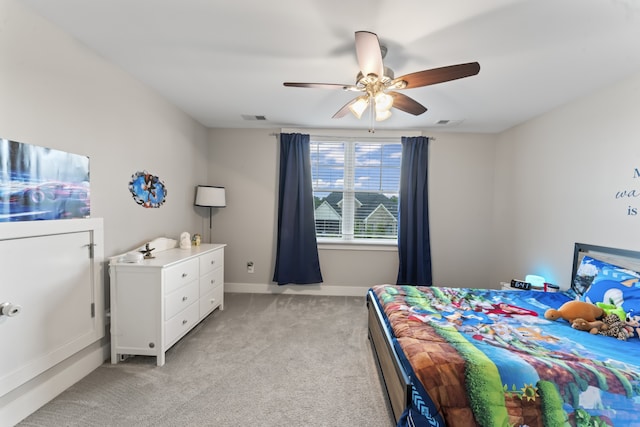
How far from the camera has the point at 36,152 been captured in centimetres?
168

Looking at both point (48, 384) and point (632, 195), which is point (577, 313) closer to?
point (632, 195)

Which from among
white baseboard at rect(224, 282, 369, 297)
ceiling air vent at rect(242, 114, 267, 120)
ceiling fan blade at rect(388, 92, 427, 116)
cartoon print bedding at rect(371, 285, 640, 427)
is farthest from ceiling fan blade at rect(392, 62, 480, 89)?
white baseboard at rect(224, 282, 369, 297)

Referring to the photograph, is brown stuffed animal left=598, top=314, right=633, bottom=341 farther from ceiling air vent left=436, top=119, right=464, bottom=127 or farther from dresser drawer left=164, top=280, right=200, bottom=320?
dresser drawer left=164, top=280, right=200, bottom=320

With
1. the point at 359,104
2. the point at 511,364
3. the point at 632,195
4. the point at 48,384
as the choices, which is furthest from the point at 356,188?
the point at 48,384

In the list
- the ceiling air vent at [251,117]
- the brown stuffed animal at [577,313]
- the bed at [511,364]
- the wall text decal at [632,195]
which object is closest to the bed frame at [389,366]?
the bed at [511,364]

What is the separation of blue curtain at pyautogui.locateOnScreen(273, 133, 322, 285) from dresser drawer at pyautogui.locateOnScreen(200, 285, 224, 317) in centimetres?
86

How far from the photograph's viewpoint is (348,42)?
6.11 ft

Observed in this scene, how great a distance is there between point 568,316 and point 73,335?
11.6 ft

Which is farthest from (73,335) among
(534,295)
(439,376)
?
(534,295)

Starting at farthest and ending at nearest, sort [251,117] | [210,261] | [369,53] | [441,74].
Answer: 1. [251,117]
2. [210,261]
3. [441,74]
4. [369,53]

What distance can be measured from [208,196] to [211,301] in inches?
53.7

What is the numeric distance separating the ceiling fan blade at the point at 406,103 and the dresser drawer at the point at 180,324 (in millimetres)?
2591

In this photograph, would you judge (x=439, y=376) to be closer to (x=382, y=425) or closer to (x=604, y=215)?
(x=382, y=425)

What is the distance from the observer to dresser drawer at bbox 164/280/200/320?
7.45 feet
